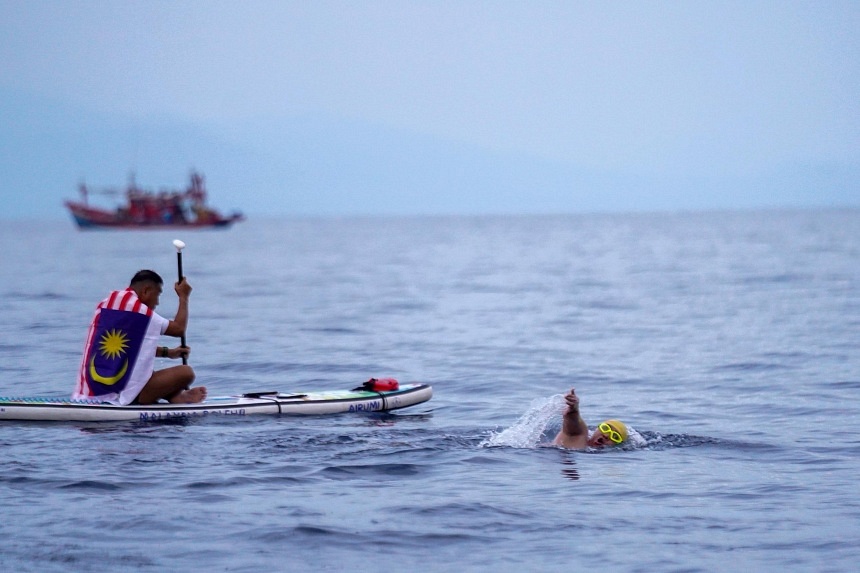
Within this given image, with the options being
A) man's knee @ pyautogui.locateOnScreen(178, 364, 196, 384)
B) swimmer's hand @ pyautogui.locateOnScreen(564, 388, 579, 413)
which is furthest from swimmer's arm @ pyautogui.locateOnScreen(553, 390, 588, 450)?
man's knee @ pyautogui.locateOnScreen(178, 364, 196, 384)

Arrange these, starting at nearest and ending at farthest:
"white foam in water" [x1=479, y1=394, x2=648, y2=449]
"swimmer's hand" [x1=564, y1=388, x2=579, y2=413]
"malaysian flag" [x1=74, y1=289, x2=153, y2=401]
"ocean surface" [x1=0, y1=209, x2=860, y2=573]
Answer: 1. "ocean surface" [x1=0, y1=209, x2=860, y2=573]
2. "swimmer's hand" [x1=564, y1=388, x2=579, y2=413]
3. "white foam in water" [x1=479, y1=394, x2=648, y2=449]
4. "malaysian flag" [x1=74, y1=289, x2=153, y2=401]

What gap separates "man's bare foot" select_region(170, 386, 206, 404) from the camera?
11800 millimetres

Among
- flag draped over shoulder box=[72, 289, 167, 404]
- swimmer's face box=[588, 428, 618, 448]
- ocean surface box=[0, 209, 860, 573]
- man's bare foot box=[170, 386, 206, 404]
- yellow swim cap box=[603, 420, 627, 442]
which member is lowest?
ocean surface box=[0, 209, 860, 573]

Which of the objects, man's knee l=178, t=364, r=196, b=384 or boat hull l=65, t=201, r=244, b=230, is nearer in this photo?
man's knee l=178, t=364, r=196, b=384

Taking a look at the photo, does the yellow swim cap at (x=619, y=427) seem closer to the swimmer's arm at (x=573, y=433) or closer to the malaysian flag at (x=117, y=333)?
the swimmer's arm at (x=573, y=433)

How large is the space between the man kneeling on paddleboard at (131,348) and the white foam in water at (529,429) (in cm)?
316

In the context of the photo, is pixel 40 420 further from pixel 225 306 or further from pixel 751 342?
pixel 225 306

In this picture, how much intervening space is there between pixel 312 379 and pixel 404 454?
6010mm

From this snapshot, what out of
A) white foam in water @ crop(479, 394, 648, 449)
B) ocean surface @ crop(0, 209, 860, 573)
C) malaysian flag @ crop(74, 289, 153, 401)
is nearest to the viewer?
ocean surface @ crop(0, 209, 860, 573)

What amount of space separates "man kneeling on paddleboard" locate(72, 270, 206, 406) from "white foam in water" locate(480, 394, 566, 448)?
3161 mm

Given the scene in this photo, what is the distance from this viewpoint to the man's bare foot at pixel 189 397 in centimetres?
1180

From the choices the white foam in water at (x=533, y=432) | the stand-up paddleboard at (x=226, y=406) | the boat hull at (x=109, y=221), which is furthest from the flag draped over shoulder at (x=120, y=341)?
the boat hull at (x=109, y=221)

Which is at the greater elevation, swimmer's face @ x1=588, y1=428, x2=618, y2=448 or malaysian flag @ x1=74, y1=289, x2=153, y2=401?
malaysian flag @ x1=74, y1=289, x2=153, y2=401

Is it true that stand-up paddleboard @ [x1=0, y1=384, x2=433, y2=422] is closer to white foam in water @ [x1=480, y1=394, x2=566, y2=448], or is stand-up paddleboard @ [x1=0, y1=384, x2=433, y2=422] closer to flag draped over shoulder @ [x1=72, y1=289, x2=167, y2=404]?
flag draped over shoulder @ [x1=72, y1=289, x2=167, y2=404]
